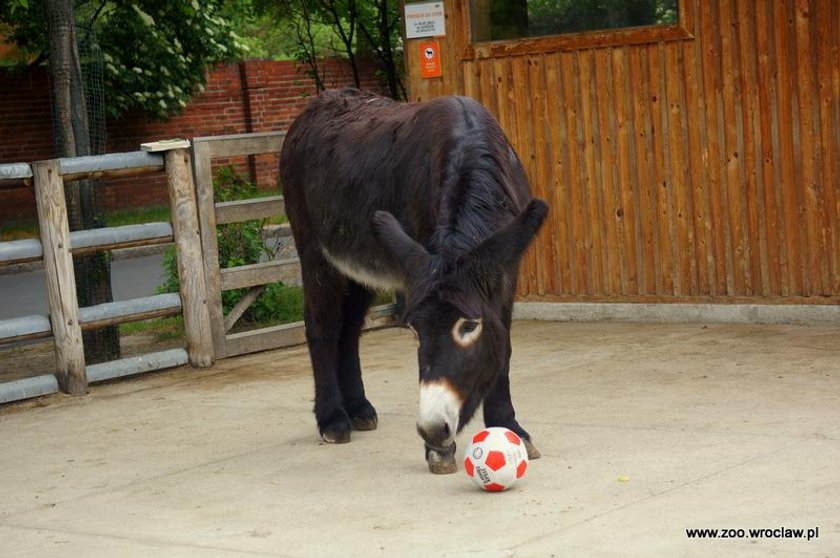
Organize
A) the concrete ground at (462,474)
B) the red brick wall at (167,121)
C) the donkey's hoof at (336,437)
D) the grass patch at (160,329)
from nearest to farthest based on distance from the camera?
the concrete ground at (462,474) < the donkey's hoof at (336,437) < the grass patch at (160,329) < the red brick wall at (167,121)

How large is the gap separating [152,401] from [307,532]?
11.4 feet

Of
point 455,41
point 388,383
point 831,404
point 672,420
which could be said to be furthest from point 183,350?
point 831,404

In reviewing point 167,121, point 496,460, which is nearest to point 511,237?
point 496,460

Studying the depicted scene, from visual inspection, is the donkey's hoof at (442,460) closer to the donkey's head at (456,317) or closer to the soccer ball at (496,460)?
the soccer ball at (496,460)

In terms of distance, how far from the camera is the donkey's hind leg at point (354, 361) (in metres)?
6.92

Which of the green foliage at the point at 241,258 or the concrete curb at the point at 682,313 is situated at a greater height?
the green foliage at the point at 241,258

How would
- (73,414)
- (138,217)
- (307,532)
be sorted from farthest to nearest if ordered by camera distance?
(138,217), (73,414), (307,532)

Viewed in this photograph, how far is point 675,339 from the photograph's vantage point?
29.2 ft

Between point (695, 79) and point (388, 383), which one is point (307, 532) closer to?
point (388, 383)

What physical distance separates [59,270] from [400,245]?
3870 mm

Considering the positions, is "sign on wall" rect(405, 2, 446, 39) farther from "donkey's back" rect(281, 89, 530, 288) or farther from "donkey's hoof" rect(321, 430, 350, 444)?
"donkey's hoof" rect(321, 430, 350, 444)

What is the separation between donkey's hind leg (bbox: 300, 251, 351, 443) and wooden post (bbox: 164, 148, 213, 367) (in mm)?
2277

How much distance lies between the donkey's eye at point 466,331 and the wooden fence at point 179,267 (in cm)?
413

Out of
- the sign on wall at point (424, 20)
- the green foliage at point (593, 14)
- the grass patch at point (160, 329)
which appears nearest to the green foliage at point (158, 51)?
the grass patch at point (160, 329)
